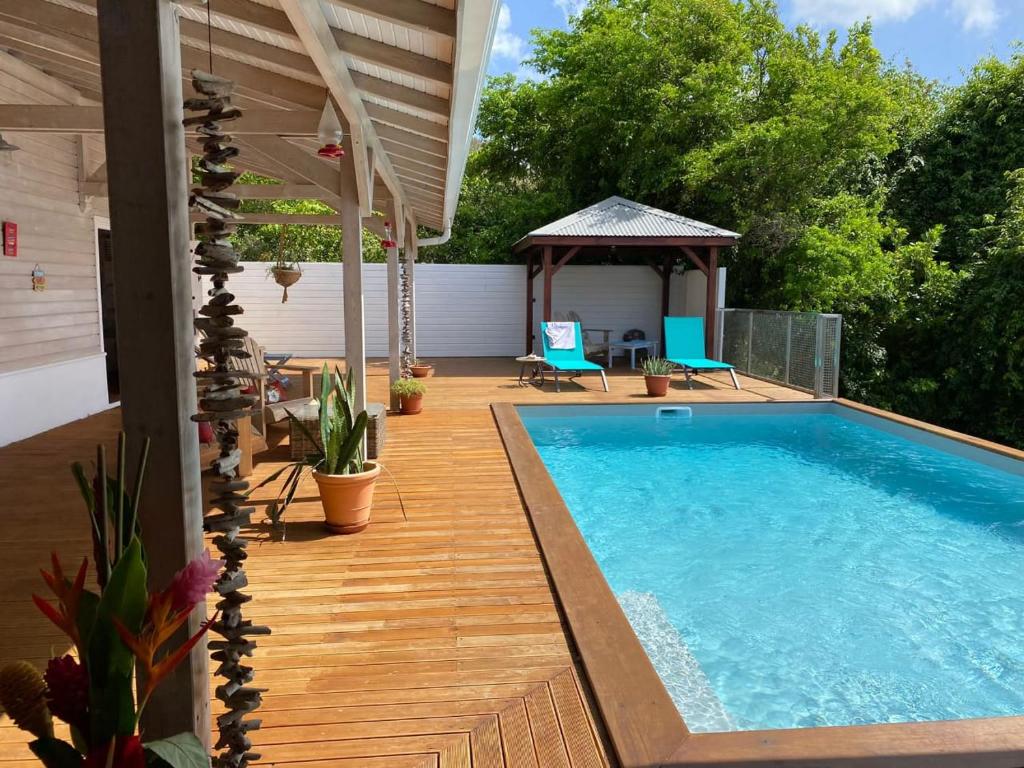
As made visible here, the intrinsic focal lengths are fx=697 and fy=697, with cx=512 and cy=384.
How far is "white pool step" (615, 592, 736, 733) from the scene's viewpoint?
109 inches

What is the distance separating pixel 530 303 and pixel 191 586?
12323mm

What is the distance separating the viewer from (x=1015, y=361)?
12.0 m

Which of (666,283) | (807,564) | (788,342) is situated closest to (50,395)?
(807,564)

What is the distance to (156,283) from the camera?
136 cm

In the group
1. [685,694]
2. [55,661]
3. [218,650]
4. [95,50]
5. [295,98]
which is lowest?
[685,694]

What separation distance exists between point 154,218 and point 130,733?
917 mm

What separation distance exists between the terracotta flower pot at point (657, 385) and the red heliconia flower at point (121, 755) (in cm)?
779

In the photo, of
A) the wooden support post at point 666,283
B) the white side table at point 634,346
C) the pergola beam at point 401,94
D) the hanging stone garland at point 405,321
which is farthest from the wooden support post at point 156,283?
the wooden support post at point 666,283

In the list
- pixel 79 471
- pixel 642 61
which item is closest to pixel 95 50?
A: pixel 79 471

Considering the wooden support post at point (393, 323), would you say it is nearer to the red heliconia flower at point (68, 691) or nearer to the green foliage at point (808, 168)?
the red heliconia flower at point (68, 691)

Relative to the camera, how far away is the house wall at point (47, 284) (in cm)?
540

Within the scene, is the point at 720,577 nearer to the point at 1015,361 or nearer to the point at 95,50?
the point at 95,50

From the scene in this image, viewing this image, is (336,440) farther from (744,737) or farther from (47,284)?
(47,284)

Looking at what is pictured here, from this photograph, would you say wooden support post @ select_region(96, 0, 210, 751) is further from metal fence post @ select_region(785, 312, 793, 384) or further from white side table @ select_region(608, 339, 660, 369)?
white side table @ select_region(608, 339, 660, 369)
